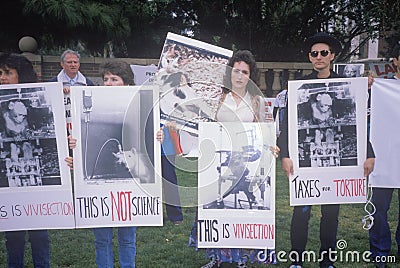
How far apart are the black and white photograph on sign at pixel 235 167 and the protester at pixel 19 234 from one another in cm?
100

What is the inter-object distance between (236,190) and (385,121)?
108 centimetres

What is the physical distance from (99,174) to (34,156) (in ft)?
1.22

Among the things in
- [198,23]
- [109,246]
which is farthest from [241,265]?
[198,23]

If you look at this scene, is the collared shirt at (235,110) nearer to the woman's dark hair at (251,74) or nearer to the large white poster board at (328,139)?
the woman's dark hair at (251,74)

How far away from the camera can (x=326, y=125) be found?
2.65 meters

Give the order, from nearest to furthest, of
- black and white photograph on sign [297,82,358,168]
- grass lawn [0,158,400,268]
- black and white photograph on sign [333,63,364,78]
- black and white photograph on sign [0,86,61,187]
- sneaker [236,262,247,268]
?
black and white photograph on sign [0,86,61,187] < black and white photograph on sign [297,82,358,168] < sneaker [236,262,247,268] < grass lawn [0,158,400,268] < black and white photograph on sign [333,63,364,78]

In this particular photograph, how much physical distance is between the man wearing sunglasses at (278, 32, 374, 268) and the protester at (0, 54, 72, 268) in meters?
1.52

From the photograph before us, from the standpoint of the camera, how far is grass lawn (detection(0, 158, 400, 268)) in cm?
322

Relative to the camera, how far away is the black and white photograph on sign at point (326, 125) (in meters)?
2.62

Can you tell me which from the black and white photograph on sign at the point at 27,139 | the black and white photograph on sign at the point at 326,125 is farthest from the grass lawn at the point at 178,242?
the black and white photograph on sign at the point at 27,139

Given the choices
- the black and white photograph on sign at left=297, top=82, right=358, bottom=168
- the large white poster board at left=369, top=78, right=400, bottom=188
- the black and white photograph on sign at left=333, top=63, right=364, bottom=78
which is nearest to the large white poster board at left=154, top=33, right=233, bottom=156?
the black and white photograph on sign at left=297, top=82, right=358, bottom=168

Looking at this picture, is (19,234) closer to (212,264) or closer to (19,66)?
(19,66)

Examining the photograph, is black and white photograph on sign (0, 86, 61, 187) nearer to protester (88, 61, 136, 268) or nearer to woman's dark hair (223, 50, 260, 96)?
protester (88, 61, 136, 268)

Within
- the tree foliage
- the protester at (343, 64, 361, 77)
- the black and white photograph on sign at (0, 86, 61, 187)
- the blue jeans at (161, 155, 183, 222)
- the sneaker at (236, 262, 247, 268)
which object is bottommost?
the sneaker at (236, 262, 247, 268)
